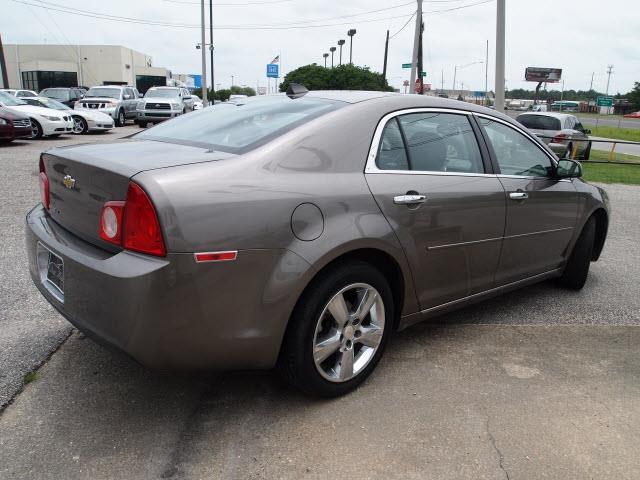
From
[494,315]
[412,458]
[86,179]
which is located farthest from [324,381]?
[494,315]

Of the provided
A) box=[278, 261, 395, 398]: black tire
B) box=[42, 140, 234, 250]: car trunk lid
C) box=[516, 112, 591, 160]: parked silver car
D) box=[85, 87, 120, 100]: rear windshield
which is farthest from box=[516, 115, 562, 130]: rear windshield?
box=[85, 87, 120, 100]: rear windshield

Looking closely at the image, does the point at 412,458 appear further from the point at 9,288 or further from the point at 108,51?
the point at 108,51

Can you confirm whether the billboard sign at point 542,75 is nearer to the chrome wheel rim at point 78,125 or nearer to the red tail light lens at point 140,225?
the chrome wheel rim at point 78,125

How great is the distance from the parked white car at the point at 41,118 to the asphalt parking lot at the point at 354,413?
1335 cm

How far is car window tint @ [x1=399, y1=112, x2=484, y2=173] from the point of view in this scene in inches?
129

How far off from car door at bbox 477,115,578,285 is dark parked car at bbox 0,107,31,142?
13132 mm

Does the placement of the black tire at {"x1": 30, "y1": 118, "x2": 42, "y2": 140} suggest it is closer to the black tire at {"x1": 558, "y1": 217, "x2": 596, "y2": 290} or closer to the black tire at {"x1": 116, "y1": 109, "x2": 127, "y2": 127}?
the black tire at {"x1": 116, "y1": 109, "x2": 127, "y2": 127}

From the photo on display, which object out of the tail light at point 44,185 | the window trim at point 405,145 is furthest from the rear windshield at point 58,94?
the window trim at point 405,145

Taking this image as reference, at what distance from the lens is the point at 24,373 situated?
10.2 ft

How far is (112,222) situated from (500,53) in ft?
51.0

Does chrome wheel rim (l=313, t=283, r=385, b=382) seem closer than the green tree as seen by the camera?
Yes

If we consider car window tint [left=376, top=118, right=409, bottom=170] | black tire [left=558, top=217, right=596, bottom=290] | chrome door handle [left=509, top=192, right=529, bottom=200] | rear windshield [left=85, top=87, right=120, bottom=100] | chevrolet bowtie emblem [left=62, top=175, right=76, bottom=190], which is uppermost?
rear windshield [left=85, top=87, right=120, bottom=100]

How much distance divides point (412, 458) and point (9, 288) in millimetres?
3419

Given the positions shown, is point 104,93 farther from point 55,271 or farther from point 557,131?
point 55,271
